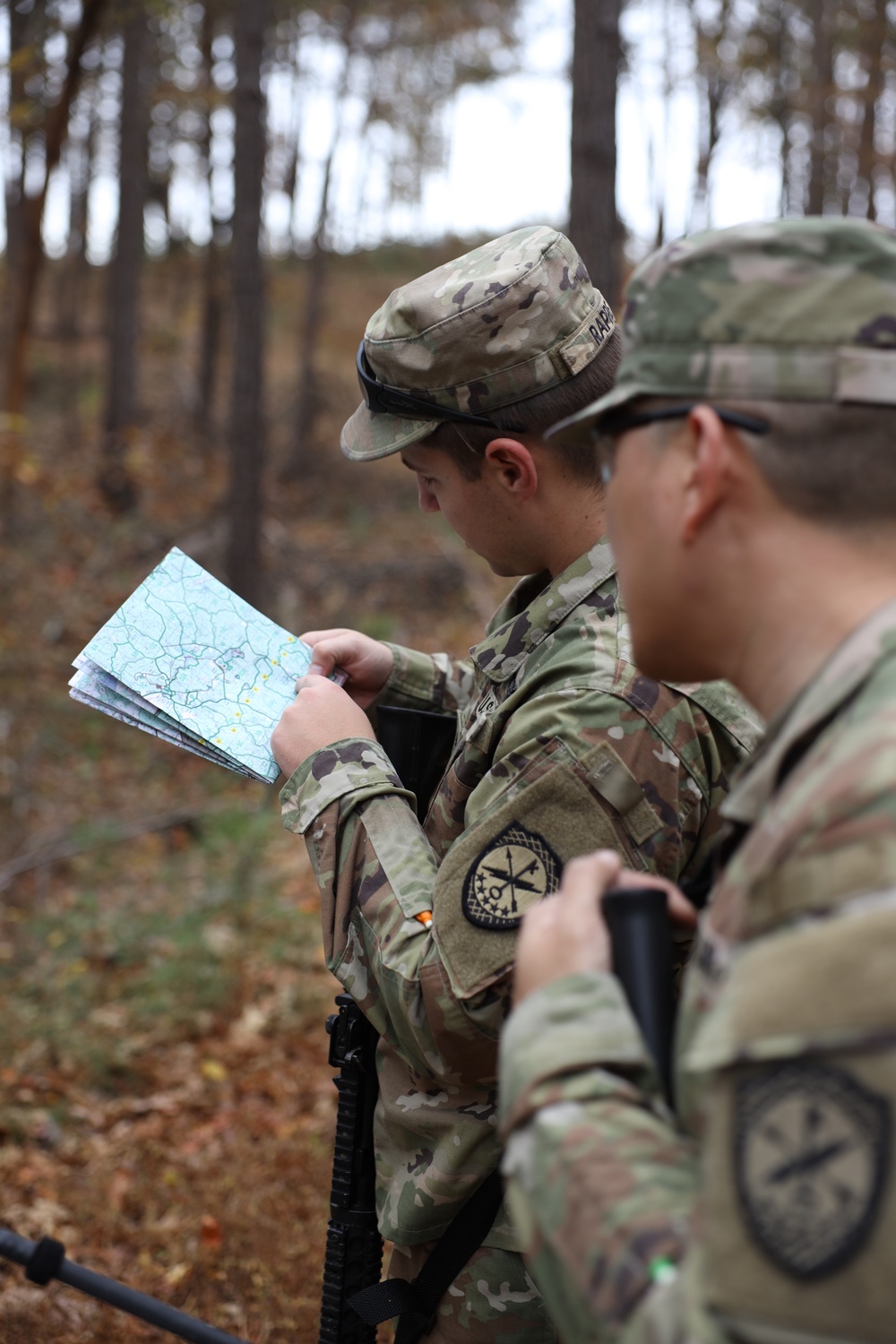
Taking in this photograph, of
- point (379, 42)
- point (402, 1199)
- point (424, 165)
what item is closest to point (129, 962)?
point (402, 1199)

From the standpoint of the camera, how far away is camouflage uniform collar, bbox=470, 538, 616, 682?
6.43 ft

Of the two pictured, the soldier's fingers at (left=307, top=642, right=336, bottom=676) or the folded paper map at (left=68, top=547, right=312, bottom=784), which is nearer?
the folded paper map at (left=68, top=547, right=312, bottom=784)

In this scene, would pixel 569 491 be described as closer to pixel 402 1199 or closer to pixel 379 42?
pixel 402 1199

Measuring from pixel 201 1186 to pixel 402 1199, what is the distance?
252cm

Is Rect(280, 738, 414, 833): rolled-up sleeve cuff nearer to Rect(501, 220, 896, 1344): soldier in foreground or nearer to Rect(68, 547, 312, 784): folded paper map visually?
Rect(68, 547, 312, 784): folded paper map

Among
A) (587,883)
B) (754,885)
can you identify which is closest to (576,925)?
(587,883)

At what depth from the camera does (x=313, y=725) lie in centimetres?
200

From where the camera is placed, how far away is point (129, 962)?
5.78 metres

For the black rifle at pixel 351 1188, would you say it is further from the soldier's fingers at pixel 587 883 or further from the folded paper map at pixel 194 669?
the soldier's fingers at pixel 587 883

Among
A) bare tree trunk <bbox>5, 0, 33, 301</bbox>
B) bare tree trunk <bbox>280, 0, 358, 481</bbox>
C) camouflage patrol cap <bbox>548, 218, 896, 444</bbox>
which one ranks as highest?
bare tree trunk <bbox>5, 0, 33, 301</bbox>

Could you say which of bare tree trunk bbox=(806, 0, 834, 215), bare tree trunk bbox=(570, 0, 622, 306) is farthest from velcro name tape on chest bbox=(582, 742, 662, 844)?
bare tree trunk bbox=(806, 0, 834, 215)

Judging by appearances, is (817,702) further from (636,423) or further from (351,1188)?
(351,1188)

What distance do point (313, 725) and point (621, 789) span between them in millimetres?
585

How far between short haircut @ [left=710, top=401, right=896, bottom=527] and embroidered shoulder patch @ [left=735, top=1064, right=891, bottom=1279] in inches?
21.3
